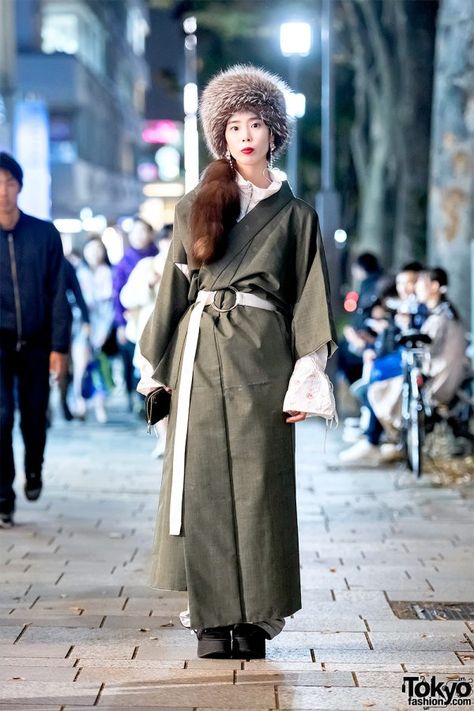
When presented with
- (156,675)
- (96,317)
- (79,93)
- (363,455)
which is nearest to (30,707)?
(156,675)

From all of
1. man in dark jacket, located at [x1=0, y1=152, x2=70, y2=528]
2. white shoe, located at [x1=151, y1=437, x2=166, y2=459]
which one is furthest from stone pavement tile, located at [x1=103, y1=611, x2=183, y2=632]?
white shoe, located at [x1=151, y1=437, x2=166, y2=459]

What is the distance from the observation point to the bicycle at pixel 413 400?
10.5 meters

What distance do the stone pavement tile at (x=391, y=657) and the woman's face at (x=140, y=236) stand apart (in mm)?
9179

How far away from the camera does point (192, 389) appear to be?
554 cm

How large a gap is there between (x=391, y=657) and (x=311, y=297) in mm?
1406

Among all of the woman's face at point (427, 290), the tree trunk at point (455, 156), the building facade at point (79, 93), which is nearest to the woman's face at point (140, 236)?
the tree trunk at point (455, 156)

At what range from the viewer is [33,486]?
8891mm

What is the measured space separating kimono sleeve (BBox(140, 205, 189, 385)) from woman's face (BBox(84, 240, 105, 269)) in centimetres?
1077

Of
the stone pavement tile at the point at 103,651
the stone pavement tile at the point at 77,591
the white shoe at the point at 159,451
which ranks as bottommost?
the white shoe at the point at 159,451

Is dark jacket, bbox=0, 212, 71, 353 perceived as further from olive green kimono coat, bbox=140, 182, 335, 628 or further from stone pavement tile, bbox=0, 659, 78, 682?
stone pavement tile, bbox=0, 659, 78, 682

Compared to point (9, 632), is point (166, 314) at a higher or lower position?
higher

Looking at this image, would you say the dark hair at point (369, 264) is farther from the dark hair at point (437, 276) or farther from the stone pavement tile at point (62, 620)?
the stone pavement tile at point (62, 620)

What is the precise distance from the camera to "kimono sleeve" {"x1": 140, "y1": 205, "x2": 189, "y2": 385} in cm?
564

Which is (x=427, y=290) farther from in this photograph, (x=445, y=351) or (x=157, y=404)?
(x=157, y=404)
